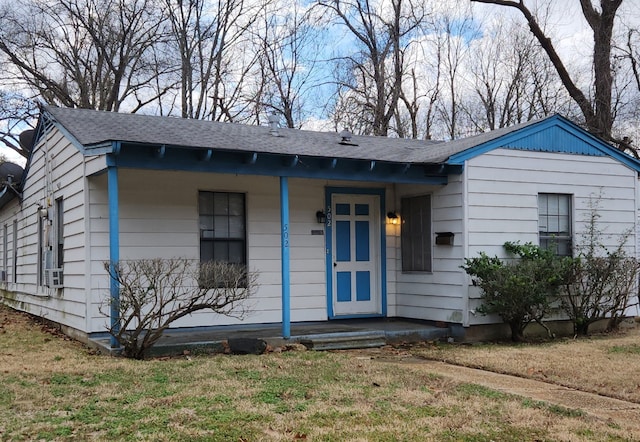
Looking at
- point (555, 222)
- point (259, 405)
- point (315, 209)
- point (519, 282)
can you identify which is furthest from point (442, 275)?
point (259, 405)

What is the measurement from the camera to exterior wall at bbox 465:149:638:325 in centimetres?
1013

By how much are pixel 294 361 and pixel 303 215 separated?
3.57m

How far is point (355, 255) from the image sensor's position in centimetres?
1133

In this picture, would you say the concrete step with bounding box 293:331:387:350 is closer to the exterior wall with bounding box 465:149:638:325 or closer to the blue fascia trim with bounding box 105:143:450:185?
the exterior wall with bounding box 465:149:638:325

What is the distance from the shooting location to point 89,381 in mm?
6492

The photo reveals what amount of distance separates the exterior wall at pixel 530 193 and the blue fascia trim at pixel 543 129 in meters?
0.11

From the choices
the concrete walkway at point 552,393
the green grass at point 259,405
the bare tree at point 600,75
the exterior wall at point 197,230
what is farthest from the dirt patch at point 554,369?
the bare tree at point 600,75

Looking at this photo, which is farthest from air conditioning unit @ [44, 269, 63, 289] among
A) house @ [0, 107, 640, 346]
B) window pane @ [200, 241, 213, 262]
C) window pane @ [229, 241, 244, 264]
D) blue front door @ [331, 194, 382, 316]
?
blue front door @ [331, 194, 382, 316]

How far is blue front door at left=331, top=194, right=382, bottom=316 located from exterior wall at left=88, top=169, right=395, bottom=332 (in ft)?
0.83

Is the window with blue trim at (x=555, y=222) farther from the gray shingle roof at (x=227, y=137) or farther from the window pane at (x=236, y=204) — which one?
the window pane at (x=236, y=204)

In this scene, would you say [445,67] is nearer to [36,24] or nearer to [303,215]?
[36,24]

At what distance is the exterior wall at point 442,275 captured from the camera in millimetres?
10062

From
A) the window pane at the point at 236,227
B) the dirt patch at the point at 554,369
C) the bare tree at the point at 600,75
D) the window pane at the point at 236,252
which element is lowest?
the dirt patch at the point at 554,369

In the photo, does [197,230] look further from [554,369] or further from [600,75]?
[600,75]
